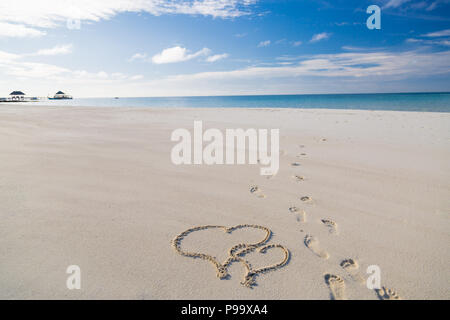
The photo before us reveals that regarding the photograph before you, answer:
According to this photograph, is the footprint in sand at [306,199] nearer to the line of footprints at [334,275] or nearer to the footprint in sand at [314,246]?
the line of footprints at [334,275]

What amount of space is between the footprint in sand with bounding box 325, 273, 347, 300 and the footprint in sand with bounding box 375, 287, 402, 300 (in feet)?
0.79

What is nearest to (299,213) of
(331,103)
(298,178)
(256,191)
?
(256,191)

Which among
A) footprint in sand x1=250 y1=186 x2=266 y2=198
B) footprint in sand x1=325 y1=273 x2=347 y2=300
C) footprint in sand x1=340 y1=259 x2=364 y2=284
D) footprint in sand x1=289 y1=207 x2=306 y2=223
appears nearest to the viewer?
footprint in sand x1=325 y1=273 x2=347 y2=300

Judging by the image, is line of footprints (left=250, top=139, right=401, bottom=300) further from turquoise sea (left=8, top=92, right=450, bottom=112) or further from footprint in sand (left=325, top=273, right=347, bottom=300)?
turquoise sea (left=8, top=92, right=450, bottom=112)

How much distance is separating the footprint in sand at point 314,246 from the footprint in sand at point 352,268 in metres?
0.14

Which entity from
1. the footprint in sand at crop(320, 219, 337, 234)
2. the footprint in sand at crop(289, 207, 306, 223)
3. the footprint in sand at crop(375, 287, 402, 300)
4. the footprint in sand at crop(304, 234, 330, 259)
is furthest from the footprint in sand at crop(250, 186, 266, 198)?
the footprint in sand at crop(375, 287, 402, 300)

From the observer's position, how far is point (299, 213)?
277cm

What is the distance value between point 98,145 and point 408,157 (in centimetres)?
679

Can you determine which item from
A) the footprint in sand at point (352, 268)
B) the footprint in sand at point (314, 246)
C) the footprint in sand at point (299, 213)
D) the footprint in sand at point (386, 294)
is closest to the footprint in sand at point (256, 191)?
the footprint in sand at point (299, 213)

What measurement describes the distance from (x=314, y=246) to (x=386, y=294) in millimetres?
618

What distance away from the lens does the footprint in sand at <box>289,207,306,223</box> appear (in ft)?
8.68

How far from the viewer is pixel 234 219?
2.64 meters

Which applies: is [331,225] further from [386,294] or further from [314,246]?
[386,294]

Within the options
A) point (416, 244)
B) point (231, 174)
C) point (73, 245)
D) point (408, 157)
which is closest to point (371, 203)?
point (416, 244)
